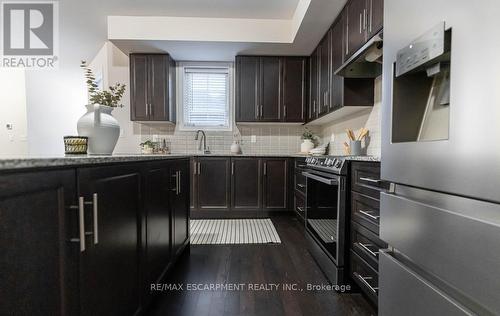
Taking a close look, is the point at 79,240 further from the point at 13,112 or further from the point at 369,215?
the point at 13,112

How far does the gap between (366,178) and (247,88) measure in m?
2.72

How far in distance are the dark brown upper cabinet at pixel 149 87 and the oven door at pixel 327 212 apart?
99.4 inches

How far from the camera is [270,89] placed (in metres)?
3.87

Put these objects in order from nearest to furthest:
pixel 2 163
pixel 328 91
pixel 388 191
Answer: pixel 2 163
pixel 388 191
pixel 328 91

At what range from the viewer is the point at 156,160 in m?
1.48

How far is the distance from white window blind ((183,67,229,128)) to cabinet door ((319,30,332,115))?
1636mm

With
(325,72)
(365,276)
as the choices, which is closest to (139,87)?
(325,72)

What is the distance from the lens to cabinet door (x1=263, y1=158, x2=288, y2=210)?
368 cm

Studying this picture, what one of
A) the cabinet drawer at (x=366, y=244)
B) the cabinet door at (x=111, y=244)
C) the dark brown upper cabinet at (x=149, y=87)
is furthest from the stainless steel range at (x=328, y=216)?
the dark brown upper cabinet at (x=149, y=87)

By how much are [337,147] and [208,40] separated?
2.23 metres

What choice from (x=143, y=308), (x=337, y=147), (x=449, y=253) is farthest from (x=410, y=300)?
(x=337, y=147)

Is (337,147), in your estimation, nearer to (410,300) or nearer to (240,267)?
(240,267)

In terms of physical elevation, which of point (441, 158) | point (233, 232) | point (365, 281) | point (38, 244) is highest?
point (441, 158)

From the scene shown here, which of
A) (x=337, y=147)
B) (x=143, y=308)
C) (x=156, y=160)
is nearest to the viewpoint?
(x=143, y=308)
